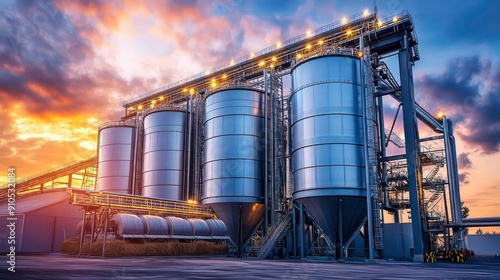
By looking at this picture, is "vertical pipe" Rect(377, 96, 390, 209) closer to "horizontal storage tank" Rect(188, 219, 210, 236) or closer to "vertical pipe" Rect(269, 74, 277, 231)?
"vertical pipe" Rect(269, 74, 277, 231)

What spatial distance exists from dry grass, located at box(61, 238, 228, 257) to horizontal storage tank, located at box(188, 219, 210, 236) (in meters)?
0.88

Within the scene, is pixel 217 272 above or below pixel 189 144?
below

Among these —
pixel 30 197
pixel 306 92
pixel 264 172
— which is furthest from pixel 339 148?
pixel 30 197

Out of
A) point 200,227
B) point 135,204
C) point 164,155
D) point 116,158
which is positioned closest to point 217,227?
point 200,227

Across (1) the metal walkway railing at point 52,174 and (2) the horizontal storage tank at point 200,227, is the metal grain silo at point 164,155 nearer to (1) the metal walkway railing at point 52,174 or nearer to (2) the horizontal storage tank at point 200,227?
(2) the horizontal storage tank at point 200,227

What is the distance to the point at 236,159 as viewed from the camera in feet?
137

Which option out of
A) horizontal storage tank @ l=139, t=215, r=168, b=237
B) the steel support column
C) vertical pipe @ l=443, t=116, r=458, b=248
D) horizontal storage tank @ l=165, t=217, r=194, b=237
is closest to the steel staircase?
horizontal storage tank @ l=165, t=217, r=194, b=237

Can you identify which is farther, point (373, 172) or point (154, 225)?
point (154, 225)

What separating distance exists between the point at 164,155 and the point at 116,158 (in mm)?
9475

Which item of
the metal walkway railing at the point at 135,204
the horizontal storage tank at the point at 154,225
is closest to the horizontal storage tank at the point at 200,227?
the metal walkway railing at the point at 135,204

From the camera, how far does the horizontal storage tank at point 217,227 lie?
Result: 4203 centimetres

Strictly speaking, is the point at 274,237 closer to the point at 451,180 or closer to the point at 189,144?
the point at 451,180

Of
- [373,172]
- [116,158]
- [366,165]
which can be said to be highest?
[116,158]

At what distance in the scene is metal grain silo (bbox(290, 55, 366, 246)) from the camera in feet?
104
